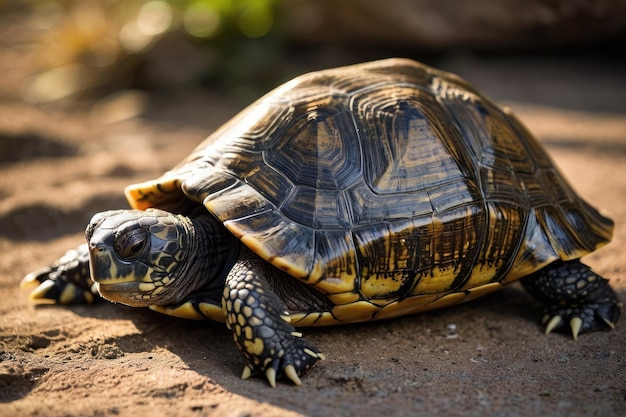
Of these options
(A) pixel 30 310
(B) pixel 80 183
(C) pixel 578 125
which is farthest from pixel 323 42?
(A) pixel 30 310

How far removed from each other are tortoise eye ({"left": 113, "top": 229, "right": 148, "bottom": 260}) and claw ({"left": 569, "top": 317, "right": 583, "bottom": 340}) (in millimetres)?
2684

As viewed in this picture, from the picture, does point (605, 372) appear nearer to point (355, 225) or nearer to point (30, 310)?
point (355, 225)

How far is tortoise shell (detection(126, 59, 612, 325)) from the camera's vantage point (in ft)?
11.6

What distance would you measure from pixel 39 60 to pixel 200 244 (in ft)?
37.6

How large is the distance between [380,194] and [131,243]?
4.73ft

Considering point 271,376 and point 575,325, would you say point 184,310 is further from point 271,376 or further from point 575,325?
point 575,325

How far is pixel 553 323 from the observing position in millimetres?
4000

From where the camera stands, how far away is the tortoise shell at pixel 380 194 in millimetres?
3521

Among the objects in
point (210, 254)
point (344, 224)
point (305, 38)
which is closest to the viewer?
point (344, 224)

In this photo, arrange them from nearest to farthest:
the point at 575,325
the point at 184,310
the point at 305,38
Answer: the point at 184,310 → the point at 575,325 → the point at 305,38

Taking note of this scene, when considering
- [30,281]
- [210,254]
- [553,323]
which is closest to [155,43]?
[30,281]

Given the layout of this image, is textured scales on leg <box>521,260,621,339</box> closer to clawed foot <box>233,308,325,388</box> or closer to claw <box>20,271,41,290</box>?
clawed foot <box>233,308,325,388</box>

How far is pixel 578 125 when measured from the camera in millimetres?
7984

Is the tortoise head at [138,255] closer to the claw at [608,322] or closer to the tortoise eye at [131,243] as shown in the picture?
the tortoise eye at [131,243]
